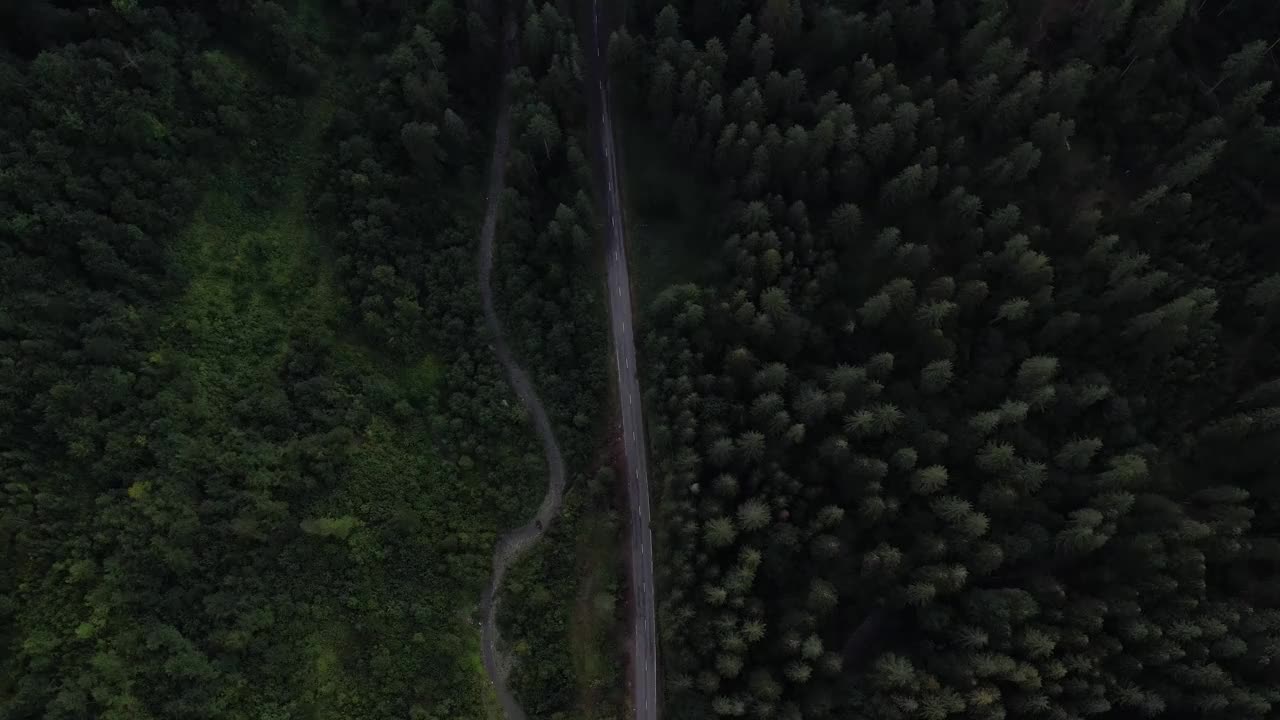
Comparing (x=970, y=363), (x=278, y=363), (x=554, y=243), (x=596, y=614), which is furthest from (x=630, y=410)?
(x=278, y=363)

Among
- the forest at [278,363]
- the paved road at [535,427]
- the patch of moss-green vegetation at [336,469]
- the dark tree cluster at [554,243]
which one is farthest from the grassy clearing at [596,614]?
the patch of moss-green vegetation at [336,469]

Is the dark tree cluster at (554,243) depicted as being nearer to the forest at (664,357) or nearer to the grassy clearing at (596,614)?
the forest at (664,357)

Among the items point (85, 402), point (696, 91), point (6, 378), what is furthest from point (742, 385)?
point (6, 378)

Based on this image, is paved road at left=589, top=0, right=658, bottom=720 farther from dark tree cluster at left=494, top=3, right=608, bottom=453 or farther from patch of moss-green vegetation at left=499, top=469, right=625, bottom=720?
dark tree cluster at left=494, top=3, right=608, bottom=453

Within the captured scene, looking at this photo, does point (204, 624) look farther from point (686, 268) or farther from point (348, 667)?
point (686, 268)

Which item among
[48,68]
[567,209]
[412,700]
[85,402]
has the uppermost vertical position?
[48,68]

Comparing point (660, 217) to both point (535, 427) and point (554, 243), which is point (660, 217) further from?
point (535, 427)

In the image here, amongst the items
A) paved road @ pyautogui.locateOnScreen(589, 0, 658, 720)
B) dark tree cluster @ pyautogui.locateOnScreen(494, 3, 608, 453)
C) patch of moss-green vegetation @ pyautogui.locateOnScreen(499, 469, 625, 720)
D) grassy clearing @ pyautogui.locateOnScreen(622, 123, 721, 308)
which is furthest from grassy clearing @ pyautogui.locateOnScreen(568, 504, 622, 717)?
grassy clearing @ pyautogui.locateOnScreen(622, 123, 721, 308)
